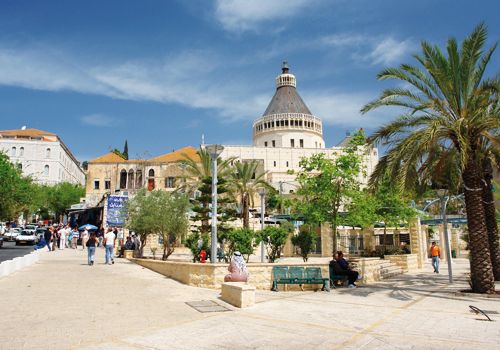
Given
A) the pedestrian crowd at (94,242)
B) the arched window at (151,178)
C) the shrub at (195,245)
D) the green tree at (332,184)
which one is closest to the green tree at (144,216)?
the pedestrian crowd at (94,242)

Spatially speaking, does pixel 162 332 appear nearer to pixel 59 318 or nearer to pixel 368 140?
pixel 59 318

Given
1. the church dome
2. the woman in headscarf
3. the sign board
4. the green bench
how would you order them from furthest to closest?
the church dome, the sign board, the green bench, the woman in headscarf

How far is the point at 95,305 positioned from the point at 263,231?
10.2 m

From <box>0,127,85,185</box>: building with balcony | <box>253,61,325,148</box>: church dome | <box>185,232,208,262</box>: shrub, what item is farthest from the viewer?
<box>253,61,325,148</box>: church dome

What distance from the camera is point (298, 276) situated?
1193 cm

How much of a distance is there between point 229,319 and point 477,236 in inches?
298

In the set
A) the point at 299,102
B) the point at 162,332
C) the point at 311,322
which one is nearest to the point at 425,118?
the point at 311,322

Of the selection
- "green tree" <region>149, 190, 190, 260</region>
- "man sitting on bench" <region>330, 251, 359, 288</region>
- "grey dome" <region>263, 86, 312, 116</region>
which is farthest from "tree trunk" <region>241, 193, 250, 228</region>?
"grey dome" <region>263, 86, 312, 116</region>

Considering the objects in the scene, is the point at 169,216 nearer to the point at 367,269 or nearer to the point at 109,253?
the point at 109,253

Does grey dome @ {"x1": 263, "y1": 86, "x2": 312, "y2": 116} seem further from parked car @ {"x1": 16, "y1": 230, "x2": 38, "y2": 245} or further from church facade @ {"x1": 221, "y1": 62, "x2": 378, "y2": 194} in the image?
parked car @ {"x1": 16, "y1": 230, "x2": 38, "y2": 245}

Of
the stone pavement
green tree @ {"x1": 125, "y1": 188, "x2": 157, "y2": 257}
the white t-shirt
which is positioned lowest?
the stone pavement

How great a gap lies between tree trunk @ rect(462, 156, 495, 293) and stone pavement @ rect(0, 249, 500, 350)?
0.58 metres

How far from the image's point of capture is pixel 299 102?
9819 centimetres

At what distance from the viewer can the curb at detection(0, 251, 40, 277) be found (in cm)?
1277
